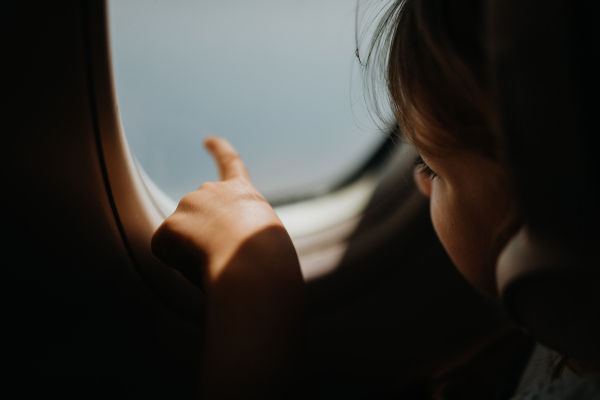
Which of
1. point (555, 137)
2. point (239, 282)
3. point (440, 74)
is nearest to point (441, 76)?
point (440, 74)

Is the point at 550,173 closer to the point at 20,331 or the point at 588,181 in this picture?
the point at 588,181

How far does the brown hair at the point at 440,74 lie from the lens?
31 cm

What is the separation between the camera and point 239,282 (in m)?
0.39

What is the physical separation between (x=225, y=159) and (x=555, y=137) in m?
0.49

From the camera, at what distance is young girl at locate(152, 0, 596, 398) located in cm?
33

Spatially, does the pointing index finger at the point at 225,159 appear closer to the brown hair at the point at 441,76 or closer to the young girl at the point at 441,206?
the young girl at the point at 441,206

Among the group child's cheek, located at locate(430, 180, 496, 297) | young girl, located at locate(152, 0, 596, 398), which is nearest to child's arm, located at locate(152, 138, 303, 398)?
A: young girl, located at locate(152, 0, 596, 398)

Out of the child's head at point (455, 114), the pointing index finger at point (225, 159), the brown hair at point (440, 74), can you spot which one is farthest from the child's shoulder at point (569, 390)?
the pointing index finger at point (225, 159)

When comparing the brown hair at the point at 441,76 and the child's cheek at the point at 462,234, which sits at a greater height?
the brown hair at the point at 441,76

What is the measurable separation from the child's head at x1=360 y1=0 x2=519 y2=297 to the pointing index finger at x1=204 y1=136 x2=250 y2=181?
266mm

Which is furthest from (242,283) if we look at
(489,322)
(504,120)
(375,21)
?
(489,322)

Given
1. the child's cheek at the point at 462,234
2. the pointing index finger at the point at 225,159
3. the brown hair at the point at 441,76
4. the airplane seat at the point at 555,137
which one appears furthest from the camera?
the pointing index finger at the point at 225,159

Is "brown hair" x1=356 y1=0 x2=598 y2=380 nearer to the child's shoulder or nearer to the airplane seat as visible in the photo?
the airplane seat

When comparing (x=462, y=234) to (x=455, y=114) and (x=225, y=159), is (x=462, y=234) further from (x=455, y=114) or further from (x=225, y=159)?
(x=225, y=159)
